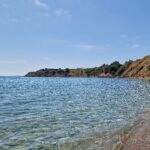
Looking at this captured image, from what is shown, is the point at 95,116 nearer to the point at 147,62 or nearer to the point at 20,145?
the point at 20,145

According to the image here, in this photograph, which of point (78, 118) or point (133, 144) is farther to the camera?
point (78, 118)

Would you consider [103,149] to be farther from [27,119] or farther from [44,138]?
[27,119]

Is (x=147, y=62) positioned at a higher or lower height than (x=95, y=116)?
higher

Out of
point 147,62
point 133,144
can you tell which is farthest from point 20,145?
point 147,62

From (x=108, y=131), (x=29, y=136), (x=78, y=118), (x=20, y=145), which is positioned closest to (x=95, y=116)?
(x=78, y=118)

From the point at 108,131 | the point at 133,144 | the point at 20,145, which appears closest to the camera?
the point at 133,144

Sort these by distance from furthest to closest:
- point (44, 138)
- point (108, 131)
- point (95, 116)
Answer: point (95, 116)
point (108, 131)
point (44, 138)

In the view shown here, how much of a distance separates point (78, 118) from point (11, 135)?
26.5 feet

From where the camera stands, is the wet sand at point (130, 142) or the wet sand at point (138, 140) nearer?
the wet sand at point (138, 140)

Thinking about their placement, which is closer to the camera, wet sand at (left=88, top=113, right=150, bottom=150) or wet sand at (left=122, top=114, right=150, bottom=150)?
wet sand at (left=122, top=114, right=150, bottom=150)

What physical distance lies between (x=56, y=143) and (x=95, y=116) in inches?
416

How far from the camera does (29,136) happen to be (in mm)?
18969

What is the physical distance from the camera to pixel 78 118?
1028 inches

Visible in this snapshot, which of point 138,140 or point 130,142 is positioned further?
point 138,140
